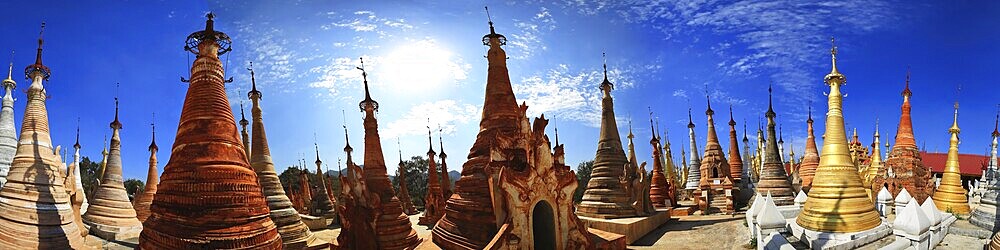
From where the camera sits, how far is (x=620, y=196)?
21000 millimetres

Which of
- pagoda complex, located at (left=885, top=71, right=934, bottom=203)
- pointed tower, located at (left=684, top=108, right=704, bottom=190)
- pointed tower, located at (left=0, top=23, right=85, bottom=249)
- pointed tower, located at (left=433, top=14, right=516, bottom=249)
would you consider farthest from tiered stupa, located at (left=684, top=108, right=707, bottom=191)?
pointed tower, located at (left=0, top=23, right=85, bottom=249)

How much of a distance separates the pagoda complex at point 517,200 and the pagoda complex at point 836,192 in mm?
7597

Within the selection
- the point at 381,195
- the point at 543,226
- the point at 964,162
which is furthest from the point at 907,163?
the point at 964,162

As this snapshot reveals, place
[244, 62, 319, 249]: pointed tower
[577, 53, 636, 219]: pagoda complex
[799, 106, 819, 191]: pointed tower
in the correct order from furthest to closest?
[799, 106, 819, 191]: pointed tower, [577, 53, 636, 219]: pagoda complex, [244, 62, 319, 249]: pointed tower

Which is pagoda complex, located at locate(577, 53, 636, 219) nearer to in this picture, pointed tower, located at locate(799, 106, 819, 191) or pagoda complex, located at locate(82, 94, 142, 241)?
pointed tower, located at locate(799, 106, 819, 191)

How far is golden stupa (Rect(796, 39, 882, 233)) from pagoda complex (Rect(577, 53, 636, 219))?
23.5 feet

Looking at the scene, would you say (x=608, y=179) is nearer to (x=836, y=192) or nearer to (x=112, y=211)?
(x=836, y=192)

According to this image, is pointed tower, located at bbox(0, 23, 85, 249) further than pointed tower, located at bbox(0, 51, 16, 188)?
No

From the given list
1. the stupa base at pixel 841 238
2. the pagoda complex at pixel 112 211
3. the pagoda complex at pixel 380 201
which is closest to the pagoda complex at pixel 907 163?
the stupa base at pixel 841 238

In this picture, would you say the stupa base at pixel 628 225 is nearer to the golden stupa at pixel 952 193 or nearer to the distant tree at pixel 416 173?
the golden stupa at pixel 952 193

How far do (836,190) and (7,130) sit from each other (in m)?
25.0

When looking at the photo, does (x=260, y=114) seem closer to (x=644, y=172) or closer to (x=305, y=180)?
(x=644, y=172)

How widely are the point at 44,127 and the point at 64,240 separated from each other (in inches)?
158

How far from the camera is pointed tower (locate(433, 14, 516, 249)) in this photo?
35.9ft
